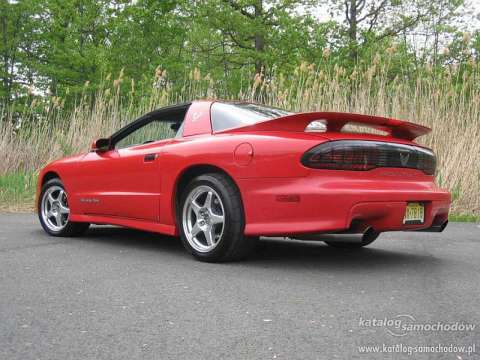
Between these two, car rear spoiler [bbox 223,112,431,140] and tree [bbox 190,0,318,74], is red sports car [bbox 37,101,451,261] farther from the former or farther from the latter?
tree [bbox 190,0,318,74]

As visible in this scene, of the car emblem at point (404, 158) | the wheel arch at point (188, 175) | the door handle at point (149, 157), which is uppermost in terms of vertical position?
the car emblem at point (404, 158)

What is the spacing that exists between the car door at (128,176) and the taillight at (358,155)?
1.55 m

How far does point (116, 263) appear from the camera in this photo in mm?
4777

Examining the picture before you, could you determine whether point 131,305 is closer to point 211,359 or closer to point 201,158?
point 211,359

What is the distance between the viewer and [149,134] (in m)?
5.50

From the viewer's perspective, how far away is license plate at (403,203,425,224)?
4422 mm

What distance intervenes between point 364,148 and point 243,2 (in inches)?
893

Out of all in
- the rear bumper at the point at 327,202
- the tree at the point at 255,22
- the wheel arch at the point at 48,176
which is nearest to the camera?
the rear bumper at the point at 327,202

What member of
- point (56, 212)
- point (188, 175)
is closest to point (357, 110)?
point (56, 212)

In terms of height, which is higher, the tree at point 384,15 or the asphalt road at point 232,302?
the tree at point 384,15

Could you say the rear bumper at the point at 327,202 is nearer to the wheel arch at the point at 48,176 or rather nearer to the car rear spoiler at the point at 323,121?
the car rear spoiler at the point at 323,121

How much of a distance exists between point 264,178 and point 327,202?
510 mm

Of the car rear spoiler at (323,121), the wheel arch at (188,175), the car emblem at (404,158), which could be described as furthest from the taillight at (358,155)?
the wheel arch at (188,175)

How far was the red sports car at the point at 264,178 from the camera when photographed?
4.25 meters
